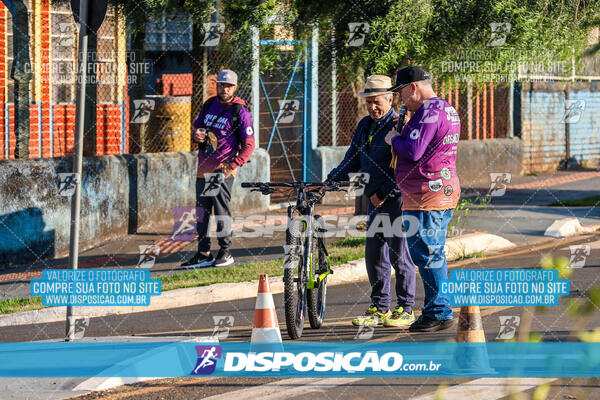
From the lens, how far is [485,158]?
2197 cm

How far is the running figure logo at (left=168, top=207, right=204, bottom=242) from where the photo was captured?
1387 centimetres

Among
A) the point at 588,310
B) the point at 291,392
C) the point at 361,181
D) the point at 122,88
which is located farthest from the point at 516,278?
the point at 122,88

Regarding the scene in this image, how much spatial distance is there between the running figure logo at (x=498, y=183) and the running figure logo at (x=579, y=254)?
577cm

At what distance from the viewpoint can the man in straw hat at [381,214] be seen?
324 inches

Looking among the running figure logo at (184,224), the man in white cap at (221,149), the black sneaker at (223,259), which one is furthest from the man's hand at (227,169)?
the running figure logo at (184,224)

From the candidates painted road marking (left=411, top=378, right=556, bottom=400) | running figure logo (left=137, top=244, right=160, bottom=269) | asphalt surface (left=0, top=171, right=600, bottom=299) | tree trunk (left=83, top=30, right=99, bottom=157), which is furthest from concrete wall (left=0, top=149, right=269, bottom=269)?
painted road marking (left=411, top=378, right=556, bottom=400)

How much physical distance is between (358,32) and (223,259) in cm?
329

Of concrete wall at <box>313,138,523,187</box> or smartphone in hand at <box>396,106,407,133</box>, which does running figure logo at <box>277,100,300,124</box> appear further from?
smartphone in hand at <box>396,106,407,133</box>

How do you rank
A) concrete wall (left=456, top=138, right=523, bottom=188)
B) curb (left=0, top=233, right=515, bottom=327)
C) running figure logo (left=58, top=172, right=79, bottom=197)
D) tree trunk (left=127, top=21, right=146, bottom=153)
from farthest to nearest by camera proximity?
concrete wall (left=456, top=138, right=523, bottom=188), tree trunk (left=127, top=21, right=146, bottom=153), running figure logo (left=58, top=172, right=79, bottom=197), curb (left=0, top=233, right=515, bottom=327)

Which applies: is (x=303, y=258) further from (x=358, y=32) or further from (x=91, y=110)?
(x=91, y=110)

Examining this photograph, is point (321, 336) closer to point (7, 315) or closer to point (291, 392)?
point (291, 392)

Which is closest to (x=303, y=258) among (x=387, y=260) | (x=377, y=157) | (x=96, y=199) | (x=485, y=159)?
(x=387, y=260)

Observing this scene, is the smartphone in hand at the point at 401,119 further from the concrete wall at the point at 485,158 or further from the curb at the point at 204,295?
the concrete wall at the point at 485,158

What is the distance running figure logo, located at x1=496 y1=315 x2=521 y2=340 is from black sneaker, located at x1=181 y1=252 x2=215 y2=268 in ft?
13.8
